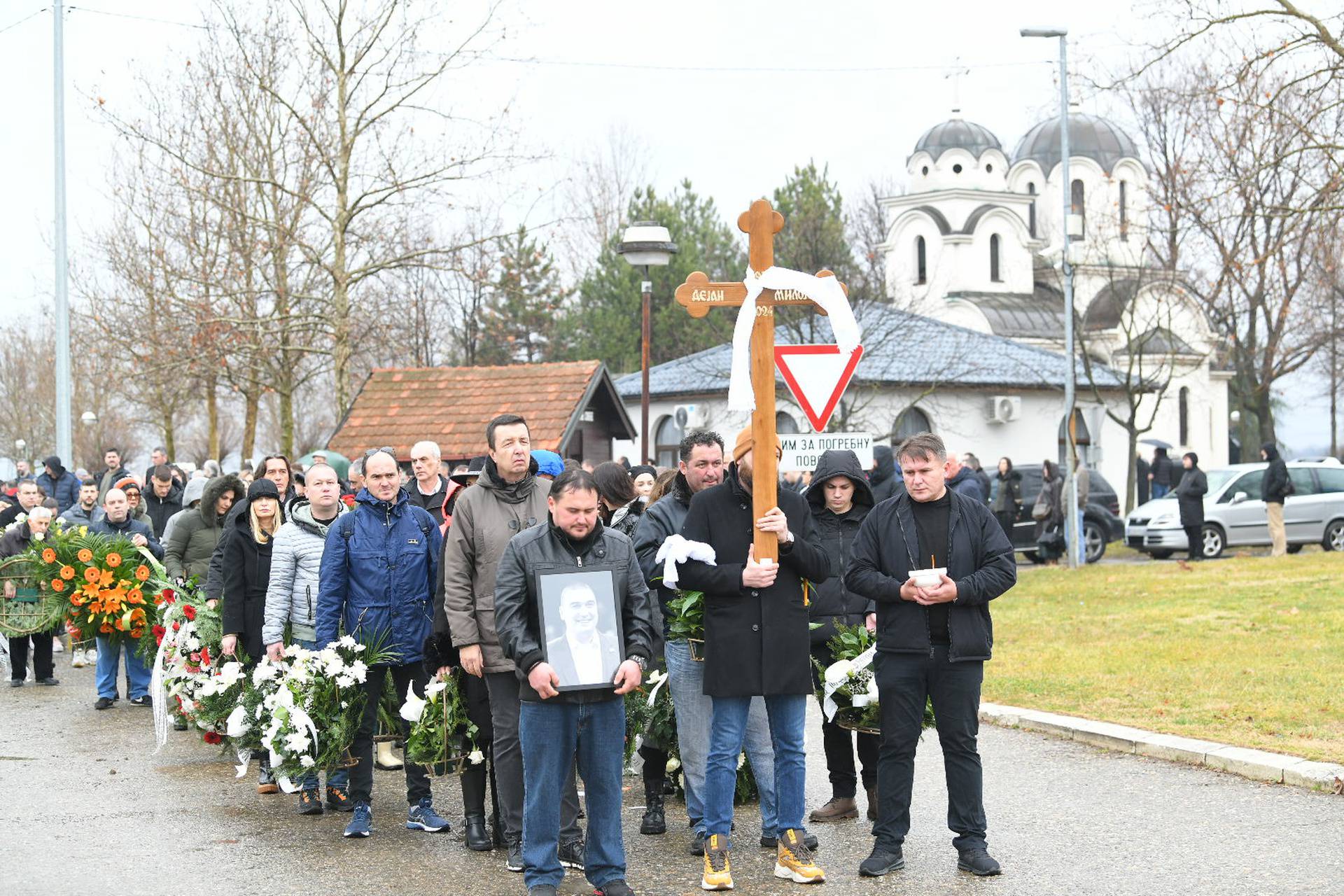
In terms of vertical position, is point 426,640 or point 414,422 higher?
point 414,422

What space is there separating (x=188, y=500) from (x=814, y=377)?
8637mm

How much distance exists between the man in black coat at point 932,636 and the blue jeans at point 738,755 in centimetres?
40

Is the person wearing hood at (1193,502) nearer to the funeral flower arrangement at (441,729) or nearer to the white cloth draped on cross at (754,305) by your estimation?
the white cloth draped on cross at (754,305)

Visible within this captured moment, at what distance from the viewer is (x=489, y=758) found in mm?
8211

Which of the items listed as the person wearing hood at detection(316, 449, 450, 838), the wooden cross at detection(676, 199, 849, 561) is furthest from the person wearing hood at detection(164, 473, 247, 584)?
the wooden cross at detection(676, 199, 849, 561)

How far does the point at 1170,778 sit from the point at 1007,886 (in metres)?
2.64

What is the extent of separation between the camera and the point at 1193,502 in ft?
83.0

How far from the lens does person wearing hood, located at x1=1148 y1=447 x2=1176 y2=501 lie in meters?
33.4

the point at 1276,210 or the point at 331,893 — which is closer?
the point at 331,893

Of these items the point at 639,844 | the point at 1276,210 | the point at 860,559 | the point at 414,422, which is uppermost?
the point at 1276,210

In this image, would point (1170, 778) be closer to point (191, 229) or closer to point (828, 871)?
point (828, 871)

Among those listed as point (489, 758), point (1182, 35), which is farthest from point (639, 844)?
point (1182, 35)

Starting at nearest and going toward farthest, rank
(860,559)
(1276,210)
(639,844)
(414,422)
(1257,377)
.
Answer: (860,559)
(639,844)
(1276,210)
(414,422)
(1257,377)

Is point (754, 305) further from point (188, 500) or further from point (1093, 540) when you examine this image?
point (1093, 540)
